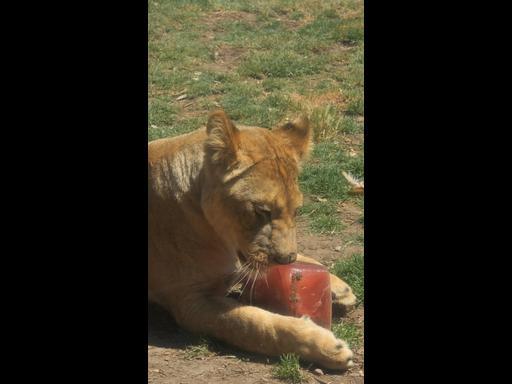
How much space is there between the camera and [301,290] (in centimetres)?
504

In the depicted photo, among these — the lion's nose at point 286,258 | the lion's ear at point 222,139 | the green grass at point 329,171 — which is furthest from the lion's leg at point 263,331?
the green grass at point 329,171

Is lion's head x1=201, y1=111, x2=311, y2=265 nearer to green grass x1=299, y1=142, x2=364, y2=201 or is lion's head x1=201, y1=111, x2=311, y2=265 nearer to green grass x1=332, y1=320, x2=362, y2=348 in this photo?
green grass x1=332, y1=320, x2=362, y2=348

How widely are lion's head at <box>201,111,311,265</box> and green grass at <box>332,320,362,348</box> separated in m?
0.67

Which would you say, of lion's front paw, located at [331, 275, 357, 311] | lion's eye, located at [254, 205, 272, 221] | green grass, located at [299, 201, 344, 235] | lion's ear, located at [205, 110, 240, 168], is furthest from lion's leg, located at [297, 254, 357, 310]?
green grass, located at [299, 201, 344, 235]

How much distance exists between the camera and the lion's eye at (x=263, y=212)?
4734 mm

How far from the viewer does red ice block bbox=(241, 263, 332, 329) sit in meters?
5.04

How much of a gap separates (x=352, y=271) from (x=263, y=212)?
1.48m

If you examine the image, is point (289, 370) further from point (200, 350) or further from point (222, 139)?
point (222, 139)

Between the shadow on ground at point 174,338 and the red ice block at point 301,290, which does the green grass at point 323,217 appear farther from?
the shadow on ground at point 174,338

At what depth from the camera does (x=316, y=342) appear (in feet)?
15.4

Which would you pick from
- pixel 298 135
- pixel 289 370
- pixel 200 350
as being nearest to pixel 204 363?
pixel 200 350
